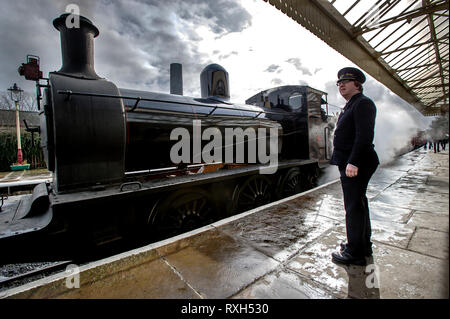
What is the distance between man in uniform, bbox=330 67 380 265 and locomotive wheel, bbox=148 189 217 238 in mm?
1842

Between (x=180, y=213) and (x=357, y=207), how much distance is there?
83.1 inches

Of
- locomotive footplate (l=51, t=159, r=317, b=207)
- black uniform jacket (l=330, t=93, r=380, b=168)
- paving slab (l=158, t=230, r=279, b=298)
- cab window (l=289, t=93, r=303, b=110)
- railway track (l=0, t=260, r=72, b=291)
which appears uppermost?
cab window (l=289, t=93, r=303, b=110)

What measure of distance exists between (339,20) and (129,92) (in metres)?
6.57

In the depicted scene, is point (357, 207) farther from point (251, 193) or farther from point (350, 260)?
point (251, 193)

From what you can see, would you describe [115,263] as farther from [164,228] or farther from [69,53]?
[69,53]

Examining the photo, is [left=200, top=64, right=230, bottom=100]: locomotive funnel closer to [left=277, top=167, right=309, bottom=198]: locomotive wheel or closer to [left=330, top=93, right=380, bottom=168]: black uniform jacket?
[left=277, top=167, right=309, bottom=198]: locomotive wheel

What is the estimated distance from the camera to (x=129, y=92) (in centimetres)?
296

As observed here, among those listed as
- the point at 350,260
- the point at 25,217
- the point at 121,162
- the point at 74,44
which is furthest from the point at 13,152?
the point at 350,260

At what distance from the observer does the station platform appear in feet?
4.85

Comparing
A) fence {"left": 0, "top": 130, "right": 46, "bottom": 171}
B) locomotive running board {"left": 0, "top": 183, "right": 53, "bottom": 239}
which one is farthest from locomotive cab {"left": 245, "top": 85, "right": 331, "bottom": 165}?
fence {"left": 0, "top": 130, "right": 46, "bottom": 171}

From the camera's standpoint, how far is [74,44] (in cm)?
262
